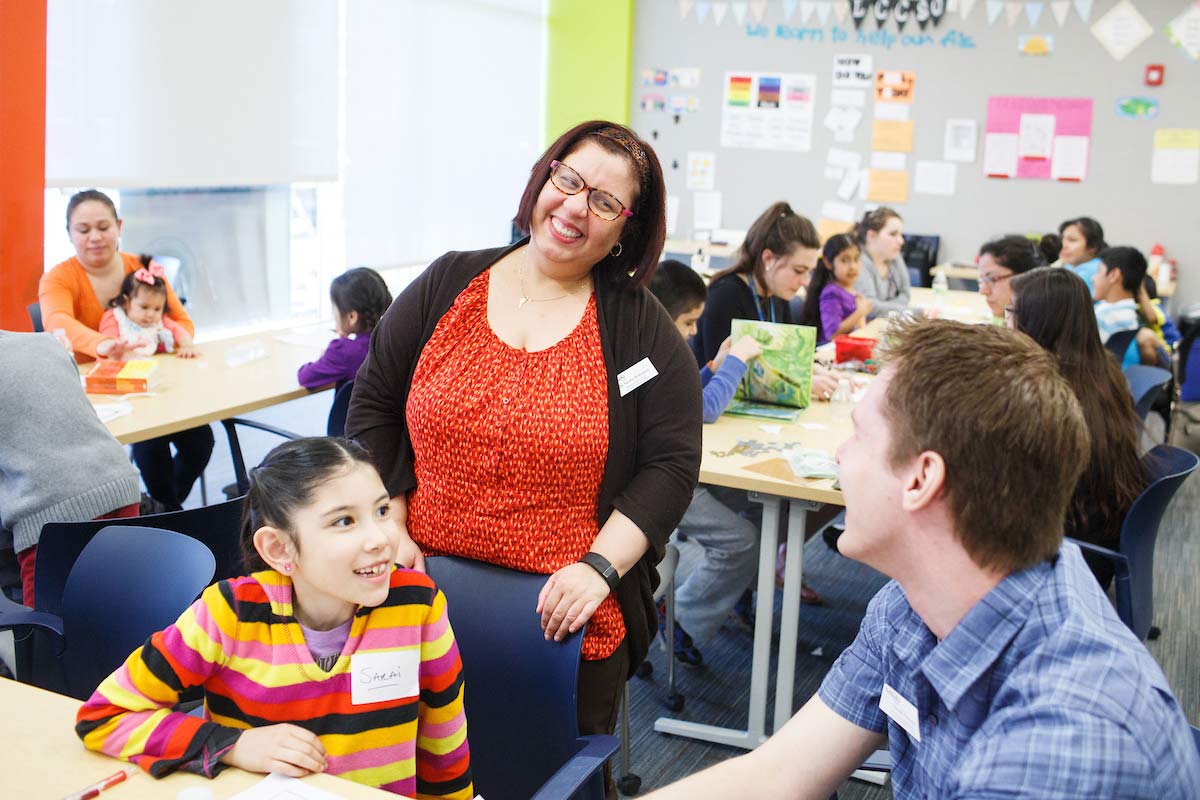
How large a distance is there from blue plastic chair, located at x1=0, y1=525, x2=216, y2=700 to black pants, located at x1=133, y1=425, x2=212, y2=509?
2.29 meters

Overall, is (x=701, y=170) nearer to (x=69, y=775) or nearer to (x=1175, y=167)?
(x=1175, y=167)

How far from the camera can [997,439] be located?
3.62ft

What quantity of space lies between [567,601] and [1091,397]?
1624 millimetres

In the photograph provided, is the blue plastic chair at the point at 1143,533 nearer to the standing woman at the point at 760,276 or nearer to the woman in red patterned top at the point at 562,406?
→ the woman in red patterned top at the point at 562,406

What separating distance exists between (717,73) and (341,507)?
7.51 metres

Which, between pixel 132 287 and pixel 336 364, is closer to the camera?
pixel 336 364

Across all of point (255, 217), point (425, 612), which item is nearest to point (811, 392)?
point (425, 612)

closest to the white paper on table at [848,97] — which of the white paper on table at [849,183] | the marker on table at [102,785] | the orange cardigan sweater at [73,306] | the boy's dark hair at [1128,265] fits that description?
the white paper on table at [849,183]

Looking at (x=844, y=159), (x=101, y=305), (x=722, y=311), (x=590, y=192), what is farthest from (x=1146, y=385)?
(x=844, y=159)

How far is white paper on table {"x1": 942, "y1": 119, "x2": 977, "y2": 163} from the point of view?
26.1 ft

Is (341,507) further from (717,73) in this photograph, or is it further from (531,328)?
(717,73)

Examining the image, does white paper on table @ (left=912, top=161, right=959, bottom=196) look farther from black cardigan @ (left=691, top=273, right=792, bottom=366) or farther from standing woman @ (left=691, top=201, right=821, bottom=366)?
black cardigan @ (left=691, top=273, right=792, bottom=366)

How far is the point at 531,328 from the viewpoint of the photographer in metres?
2.07

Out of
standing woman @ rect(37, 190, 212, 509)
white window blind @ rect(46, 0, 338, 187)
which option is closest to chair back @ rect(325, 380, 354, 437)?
standing woman @ rect(37, 190, 212, 509)
